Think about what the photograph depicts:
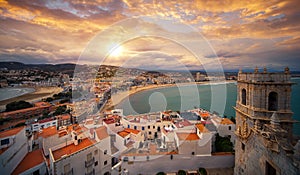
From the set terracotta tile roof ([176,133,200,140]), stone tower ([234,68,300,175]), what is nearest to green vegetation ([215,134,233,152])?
terracotta tile roof ([176,133,200,140])

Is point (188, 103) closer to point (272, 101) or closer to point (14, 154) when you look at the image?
point (272, 101)

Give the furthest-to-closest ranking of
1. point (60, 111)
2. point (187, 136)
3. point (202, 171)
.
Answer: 1. point (60, 111)
2. point (187, 136)
3. point (202, 171)

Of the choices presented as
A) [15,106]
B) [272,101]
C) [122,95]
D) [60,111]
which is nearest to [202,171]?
[272,101]

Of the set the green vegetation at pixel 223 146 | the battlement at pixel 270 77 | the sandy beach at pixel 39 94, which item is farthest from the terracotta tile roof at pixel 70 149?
the sandy beach at pixel 39 94

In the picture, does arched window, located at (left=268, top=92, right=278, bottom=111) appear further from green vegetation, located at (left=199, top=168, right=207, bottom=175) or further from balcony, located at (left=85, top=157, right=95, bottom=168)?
balcony, located at (left=85, top=157, right=95, bottom=168)

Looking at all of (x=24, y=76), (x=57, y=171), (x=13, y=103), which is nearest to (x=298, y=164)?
(x=57, y=171)
